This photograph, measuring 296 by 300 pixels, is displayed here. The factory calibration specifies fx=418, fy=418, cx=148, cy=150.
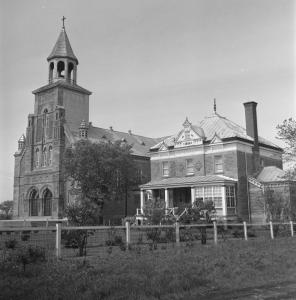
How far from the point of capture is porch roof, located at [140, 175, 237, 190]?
40594 mm

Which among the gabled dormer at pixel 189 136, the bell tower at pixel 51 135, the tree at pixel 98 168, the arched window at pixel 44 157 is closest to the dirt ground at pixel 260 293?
the tree at pixel 98 168

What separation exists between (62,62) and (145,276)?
50.3 m

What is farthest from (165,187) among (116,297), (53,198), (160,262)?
(116,297)

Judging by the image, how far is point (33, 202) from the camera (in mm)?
55625

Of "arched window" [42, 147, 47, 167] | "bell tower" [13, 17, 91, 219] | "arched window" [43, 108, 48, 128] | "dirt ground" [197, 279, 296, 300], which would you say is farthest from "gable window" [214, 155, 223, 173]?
"dirt ground" [197, 279, 296, 300]

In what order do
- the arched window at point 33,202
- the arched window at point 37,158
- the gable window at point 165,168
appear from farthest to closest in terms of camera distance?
1. the arched window at point 37,158
2. the arched window at point 33,202
3. the gable window at point 165,168

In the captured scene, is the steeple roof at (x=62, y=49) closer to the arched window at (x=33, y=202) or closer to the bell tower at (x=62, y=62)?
the bell tower at (x=62, y=62)

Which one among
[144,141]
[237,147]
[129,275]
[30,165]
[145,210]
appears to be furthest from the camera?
[144,141]

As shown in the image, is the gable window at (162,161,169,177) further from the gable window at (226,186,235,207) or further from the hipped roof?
the gable window at (226,186,235,207)

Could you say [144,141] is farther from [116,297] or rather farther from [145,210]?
[116,297]

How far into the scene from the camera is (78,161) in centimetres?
4356

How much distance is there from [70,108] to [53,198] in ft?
41.8

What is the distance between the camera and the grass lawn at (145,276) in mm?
8586

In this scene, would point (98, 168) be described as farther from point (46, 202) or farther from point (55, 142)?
point (46, 202)
